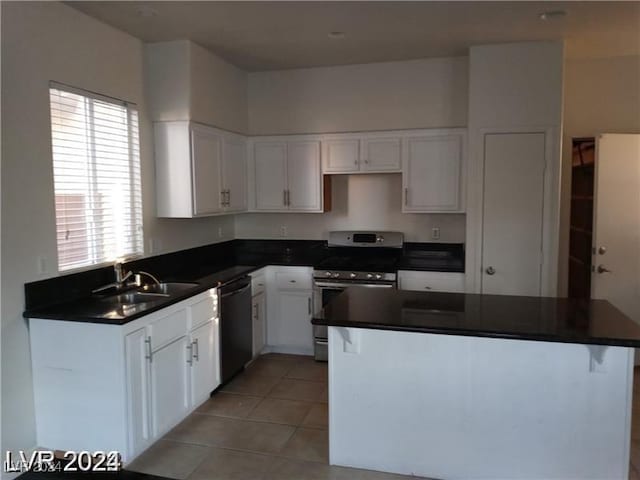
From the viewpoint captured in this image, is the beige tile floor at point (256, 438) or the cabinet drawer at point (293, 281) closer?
the beige tile floor at point (256, 438)

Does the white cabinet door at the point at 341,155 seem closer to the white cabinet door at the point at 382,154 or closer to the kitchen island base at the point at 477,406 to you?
the white cabinet door at the point at 382,154

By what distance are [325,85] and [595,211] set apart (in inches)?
103

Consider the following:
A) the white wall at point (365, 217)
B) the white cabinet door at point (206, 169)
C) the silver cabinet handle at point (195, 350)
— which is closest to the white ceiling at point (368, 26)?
the white cabinet door at point (206, 169)

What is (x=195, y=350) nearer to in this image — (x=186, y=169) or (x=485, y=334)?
(x=186, y=169)

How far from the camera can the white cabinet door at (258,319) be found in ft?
14.7

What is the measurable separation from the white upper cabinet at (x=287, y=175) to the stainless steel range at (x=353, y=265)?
1.58 ft

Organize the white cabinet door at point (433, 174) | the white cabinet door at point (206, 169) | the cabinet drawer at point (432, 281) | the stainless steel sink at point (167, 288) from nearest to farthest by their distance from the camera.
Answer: the stainless steel sink at point (167, 288) → the white cabinet door at point (206, 169) → the cabinet drawer at point (432, 281) → the white cabinet door at point (433, 174)

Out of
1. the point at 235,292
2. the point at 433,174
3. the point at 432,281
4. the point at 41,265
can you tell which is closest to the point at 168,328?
the point at 41,265

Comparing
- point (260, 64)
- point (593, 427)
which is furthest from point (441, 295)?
point (260, 64)

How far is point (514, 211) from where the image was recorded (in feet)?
13.4

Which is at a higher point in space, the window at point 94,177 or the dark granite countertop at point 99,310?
the window at point 94,177

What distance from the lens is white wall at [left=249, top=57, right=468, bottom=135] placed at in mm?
4465

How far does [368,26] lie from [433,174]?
148 cm

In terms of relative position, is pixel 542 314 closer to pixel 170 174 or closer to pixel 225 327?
pixel 225 327
